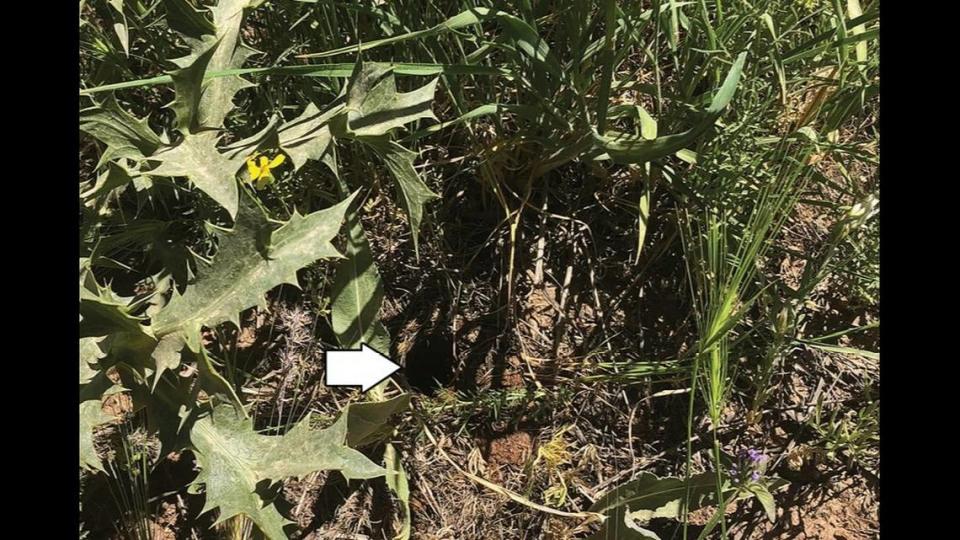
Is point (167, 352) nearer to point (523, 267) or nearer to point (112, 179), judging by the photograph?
point (112, 179)

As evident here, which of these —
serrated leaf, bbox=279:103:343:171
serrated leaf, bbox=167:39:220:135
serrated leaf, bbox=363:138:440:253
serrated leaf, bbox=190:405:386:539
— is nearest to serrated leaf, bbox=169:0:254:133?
serrated leaf, bbox=167:39:220:135

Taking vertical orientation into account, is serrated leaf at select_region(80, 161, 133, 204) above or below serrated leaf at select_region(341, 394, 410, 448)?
above

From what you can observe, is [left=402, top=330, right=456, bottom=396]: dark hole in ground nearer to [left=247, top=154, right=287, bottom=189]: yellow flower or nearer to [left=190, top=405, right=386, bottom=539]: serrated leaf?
[left=190, top=405, right=386, bottom=539]: serrated leaf

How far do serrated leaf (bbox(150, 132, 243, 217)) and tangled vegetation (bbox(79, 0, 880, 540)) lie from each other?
2.8 inches

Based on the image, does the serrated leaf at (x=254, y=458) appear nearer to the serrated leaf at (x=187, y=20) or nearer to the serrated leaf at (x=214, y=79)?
the serrated leaf at (x=214, y=79)

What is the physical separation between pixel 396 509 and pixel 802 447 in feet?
2.56

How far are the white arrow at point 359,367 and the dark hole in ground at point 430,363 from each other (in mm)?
48

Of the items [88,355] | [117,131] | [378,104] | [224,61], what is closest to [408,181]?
[378,104]

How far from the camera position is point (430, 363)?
168 cm

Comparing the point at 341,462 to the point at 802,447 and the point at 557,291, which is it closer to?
the point at 557,291

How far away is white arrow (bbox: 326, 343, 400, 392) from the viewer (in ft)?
5.23

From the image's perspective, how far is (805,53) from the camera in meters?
1.42

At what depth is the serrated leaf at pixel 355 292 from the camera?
1.56 meters

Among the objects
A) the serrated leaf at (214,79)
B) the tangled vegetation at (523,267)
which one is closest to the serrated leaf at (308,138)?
the tangled vegetation at (523,267)
